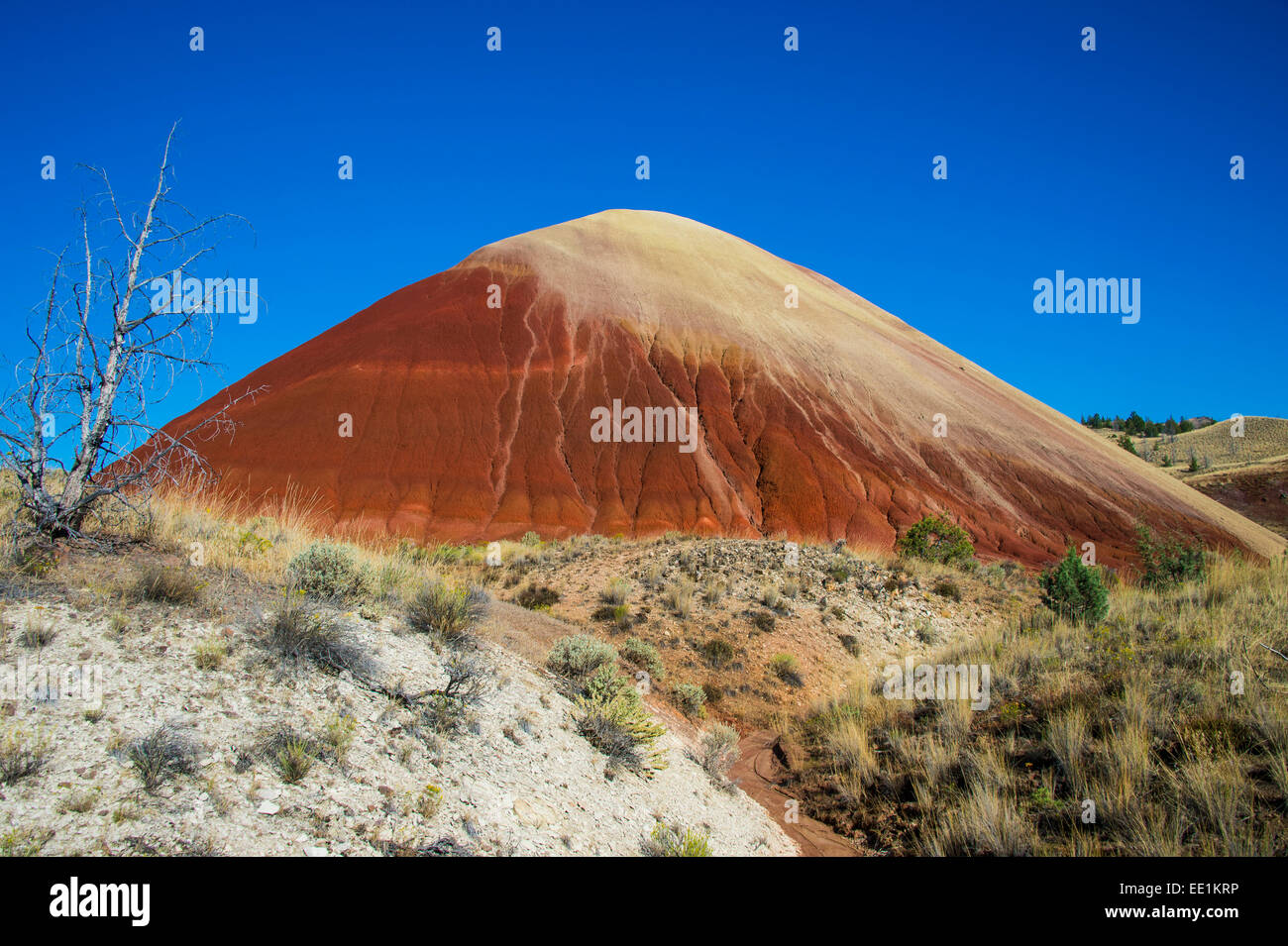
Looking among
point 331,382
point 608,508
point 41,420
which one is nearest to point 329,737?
point 41,420

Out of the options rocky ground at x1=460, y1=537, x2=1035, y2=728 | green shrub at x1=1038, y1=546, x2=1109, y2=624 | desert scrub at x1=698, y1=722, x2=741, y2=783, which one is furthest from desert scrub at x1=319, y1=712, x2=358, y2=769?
green shrub at x1=1038, y1=546, x2=1109, y2=624

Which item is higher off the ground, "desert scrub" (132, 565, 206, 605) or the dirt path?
"desert scrub" (132, 565, 206, 605)

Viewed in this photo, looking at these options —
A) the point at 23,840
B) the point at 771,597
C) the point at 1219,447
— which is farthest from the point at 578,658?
the point at 1219,447

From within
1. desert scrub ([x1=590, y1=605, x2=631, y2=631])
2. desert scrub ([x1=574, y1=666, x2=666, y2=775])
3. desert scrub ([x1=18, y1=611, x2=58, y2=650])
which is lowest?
desert scrub ([x1=574, y1=666, x2=666, y2=775])

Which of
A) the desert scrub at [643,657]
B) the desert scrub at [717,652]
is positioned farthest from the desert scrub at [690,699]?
the desert scrub at [717,652]

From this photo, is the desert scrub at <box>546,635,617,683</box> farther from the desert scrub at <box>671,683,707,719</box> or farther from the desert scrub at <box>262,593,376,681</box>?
the desert scrub at <box>262,593,376,681</box>

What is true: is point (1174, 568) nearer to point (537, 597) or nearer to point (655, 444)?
point (537, 597)

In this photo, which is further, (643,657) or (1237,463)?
(1237,463)
